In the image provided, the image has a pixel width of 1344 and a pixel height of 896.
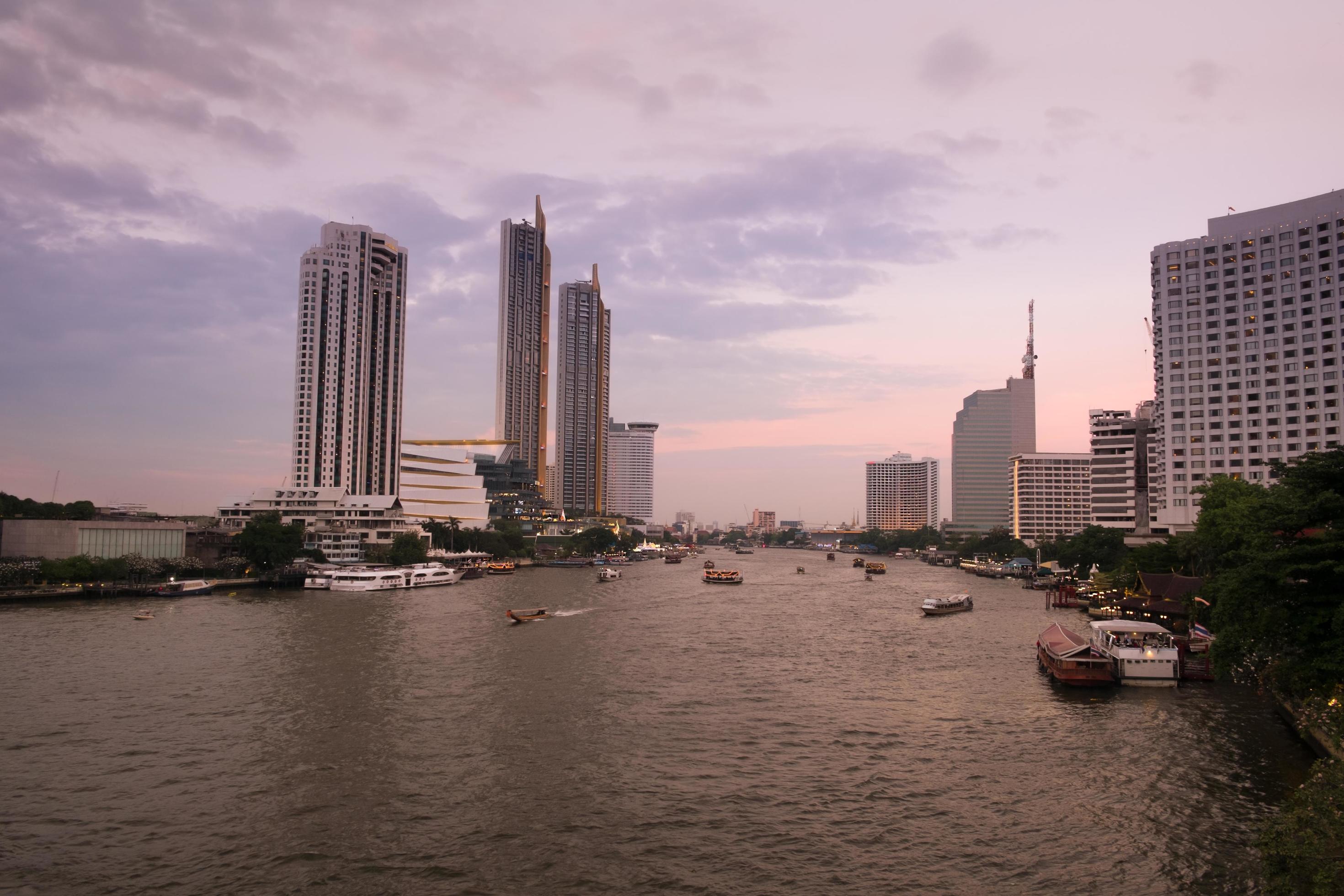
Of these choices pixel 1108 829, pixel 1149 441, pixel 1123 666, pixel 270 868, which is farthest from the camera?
pixel 1149 441

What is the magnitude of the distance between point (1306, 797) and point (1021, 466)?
185 m

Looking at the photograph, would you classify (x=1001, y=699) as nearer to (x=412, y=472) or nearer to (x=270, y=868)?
(x=270, y=868)

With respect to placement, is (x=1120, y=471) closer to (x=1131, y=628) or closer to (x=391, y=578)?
(x=1131, y=628)

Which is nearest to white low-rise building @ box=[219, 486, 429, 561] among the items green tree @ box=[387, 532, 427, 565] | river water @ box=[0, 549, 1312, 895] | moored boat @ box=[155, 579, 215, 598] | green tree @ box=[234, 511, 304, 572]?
green tree @ box=[387, 532, 427, 565]

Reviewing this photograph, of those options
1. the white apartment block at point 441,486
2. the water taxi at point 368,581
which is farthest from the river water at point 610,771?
the white apartment block at point 441,486

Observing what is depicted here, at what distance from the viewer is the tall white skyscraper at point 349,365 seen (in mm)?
157875

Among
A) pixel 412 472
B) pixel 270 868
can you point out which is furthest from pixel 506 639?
pixel 412 472

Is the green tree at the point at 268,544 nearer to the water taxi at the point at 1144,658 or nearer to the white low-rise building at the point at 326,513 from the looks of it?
the white low-rise building at the point at 326,513

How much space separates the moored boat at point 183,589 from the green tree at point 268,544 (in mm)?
11762

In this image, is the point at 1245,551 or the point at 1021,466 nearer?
the point at 1245,551

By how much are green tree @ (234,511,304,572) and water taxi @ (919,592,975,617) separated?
239ft

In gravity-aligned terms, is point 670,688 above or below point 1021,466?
below

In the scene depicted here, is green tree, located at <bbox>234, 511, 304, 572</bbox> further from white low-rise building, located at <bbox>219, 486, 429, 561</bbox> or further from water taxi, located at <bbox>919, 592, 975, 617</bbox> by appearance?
water taxi, located at <bbox>919, 592, 975, 617</bbox>

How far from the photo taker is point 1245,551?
28.8 m
